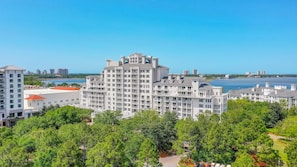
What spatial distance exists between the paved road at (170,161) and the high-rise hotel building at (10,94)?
30.5 metres

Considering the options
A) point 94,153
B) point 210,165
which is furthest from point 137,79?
point 94,153

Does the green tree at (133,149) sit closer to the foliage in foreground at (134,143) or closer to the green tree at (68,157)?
the foliage in foreground at (134,143)

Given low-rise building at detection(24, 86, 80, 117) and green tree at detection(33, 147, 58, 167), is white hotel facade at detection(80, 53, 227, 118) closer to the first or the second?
low-rise building at detection(24, 86, 80, 117)

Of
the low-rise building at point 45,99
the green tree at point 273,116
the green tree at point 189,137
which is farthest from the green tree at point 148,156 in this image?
the low-rise building at point 45,99

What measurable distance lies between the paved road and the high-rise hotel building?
3046 cm

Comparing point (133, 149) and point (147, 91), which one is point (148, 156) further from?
point (147, 91)

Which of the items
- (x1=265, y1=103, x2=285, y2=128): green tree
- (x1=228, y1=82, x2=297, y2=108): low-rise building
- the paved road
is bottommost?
the paved road

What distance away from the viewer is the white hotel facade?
4172cm

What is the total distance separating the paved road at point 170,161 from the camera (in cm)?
2622

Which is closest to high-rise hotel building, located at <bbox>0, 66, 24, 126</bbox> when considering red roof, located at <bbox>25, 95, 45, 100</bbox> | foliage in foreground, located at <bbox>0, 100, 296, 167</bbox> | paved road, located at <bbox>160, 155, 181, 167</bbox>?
red roof, located at <bbox>25, 95, 45, 100</bbox>

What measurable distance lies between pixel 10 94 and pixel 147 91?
23.7 metres

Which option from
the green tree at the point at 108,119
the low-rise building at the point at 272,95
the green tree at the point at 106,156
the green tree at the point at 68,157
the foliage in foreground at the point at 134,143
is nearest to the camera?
the green tree at the point at 68,157

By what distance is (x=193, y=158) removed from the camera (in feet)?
81.3

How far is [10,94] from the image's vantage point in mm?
45031
